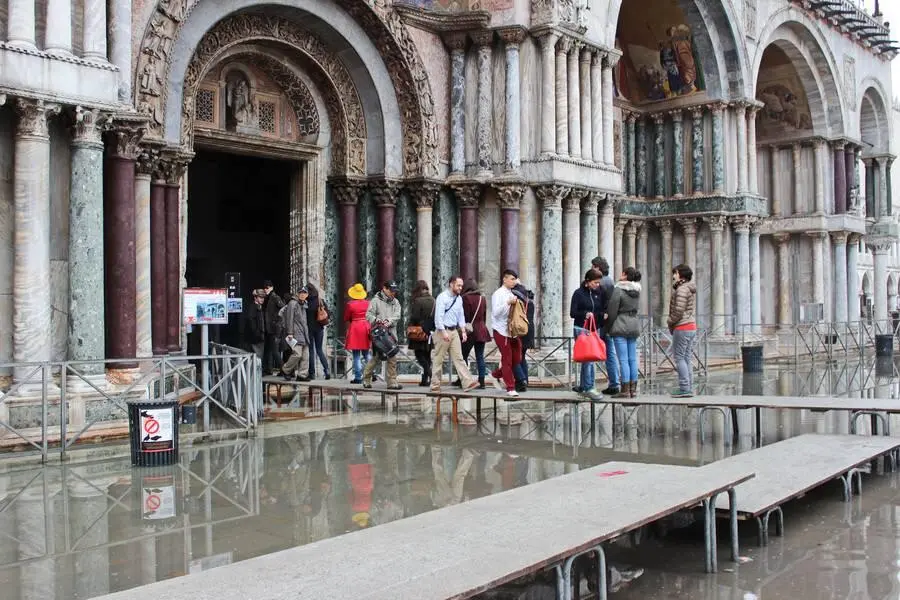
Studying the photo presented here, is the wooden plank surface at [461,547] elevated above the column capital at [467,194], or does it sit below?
Result: below

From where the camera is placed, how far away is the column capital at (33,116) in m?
10.9

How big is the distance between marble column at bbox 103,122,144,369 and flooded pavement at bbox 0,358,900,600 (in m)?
2.38

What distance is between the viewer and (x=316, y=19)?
17.2 metres

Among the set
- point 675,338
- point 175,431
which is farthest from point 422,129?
point 175,431

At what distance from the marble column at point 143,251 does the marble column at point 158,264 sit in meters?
0.26

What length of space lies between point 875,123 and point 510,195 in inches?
960

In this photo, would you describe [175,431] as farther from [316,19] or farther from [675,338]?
[316,19]

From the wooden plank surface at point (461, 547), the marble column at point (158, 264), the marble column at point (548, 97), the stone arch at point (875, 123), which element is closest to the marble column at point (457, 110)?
the marble column at point (548, 97)

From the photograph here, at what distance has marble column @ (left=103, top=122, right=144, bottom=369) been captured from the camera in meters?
12.5

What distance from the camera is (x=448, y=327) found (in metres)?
13.3

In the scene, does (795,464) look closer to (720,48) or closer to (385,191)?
(385,191)

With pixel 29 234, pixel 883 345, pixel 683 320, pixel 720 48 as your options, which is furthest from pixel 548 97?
pixel 883 345

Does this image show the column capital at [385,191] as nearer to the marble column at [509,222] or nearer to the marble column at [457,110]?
the marble column at [457,110]

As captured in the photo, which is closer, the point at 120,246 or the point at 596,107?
the point at 120,246
